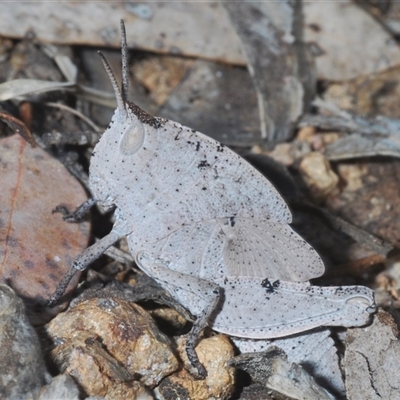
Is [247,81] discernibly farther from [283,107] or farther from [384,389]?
[384,389]

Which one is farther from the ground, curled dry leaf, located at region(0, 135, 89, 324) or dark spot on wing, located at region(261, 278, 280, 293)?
dark spot on wing, located at region(261, 278, 280, 293)

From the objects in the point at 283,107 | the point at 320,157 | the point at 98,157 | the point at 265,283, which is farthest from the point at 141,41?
the point at 265,283

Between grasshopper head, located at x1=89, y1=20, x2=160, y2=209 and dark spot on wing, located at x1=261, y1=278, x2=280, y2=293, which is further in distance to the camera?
dark spot on wing, located at x1=261, y1=278, x2=280, y2=293

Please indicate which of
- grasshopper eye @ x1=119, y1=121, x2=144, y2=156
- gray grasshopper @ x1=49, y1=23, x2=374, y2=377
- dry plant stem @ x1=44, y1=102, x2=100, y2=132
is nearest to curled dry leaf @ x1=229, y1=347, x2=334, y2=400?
gray grasshopper @ x1=49, y1=23, x2=374, y2=377

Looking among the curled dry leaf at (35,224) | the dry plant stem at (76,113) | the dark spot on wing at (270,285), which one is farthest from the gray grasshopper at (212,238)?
the dry plant stem at (76,113)

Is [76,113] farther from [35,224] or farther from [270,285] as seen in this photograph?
[270,285]

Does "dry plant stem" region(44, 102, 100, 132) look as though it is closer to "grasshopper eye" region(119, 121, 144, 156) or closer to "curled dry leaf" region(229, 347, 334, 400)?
"grasshopper eye" region(119, 121, 144, 156)
